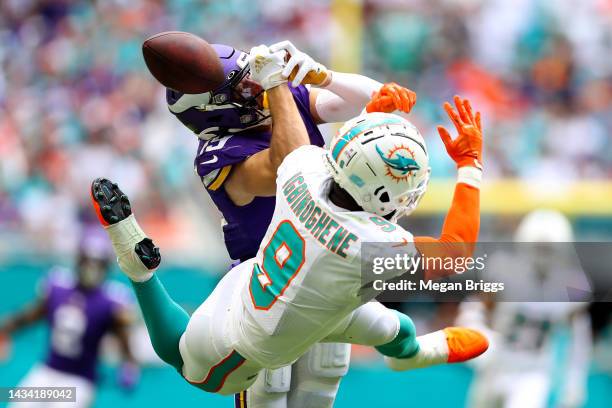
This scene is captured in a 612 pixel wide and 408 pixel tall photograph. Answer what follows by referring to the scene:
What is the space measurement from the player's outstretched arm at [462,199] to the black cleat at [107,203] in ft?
3.22

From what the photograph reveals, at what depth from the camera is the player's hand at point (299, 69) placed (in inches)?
146

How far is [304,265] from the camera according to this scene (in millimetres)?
3566

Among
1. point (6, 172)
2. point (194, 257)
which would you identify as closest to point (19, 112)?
point (6, 172)

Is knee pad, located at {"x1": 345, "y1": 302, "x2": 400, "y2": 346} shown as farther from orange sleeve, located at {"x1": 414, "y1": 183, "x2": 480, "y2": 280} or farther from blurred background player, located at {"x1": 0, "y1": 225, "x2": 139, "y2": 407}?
blurred background player, located at {"x1": 0, "y1": 225, "x2": 139, "y2": 407}

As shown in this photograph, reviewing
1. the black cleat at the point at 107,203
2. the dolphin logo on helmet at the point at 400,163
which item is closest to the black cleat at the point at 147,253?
the black cleat at the point at 107,203

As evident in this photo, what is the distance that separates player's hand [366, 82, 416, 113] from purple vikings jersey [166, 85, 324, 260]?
465 millimetres

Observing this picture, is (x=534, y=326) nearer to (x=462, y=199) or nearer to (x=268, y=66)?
(x=462, y=199)

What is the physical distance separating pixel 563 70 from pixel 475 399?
117 inches

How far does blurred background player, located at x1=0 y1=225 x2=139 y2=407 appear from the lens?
21.4 ft

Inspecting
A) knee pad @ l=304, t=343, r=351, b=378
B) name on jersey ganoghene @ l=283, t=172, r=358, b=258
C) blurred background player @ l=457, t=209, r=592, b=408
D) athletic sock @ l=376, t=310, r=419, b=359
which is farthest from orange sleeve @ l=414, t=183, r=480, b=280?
blurred background player @ l=457, t=209, r=592, b=408

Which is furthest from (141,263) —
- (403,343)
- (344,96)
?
(403,343)

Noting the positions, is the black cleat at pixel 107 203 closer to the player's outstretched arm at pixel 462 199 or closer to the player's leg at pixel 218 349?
the player's leg at pixel 218 349

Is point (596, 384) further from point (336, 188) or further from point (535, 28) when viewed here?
point (336, 188)

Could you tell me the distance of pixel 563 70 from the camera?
339 inches
